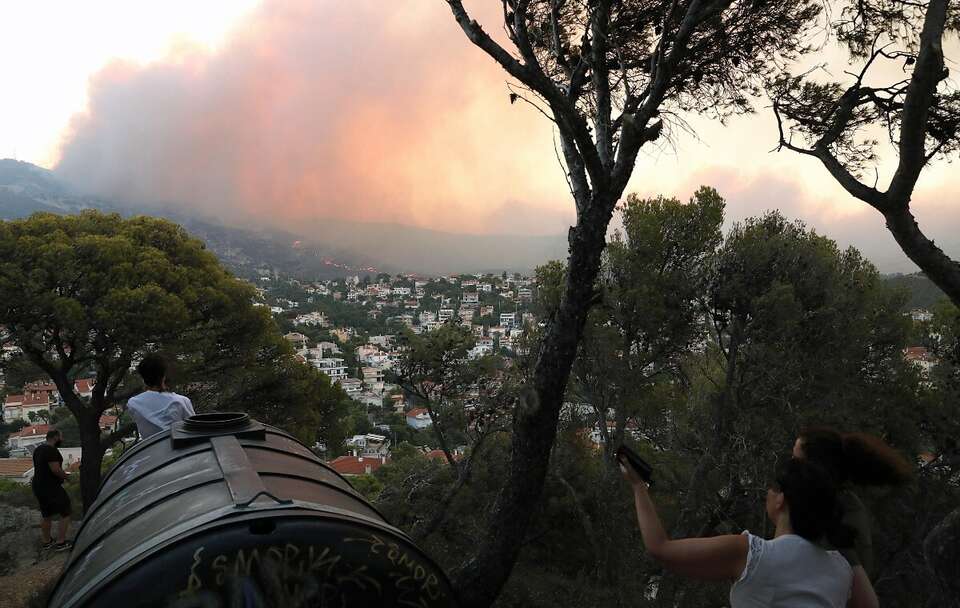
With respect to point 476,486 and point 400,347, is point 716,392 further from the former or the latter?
point 400,347

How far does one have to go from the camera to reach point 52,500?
7.72m

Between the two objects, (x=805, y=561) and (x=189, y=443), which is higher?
(x=805, y=561)

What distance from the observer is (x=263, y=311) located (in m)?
14.2

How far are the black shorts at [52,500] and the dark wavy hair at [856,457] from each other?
8870mm

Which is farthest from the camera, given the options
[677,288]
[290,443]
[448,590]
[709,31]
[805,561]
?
[677,288]

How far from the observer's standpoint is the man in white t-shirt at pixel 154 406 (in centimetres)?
407

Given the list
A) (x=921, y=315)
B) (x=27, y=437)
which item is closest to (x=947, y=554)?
(x=921, y=315)

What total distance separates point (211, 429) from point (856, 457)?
3403mm

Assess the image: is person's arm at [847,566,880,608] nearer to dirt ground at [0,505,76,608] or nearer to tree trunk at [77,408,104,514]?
dirt ground at [0,505,76,608]

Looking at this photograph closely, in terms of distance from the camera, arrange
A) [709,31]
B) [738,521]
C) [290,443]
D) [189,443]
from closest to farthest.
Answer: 1. [189,443]
2. [290,443]
3. [709,31]
4. [738,521]

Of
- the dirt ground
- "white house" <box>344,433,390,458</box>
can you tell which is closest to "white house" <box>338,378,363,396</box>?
"white house" <box>344,433,390,458</box>

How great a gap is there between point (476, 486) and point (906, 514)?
809 centimetres

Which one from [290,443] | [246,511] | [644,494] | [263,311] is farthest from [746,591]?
[263,311]

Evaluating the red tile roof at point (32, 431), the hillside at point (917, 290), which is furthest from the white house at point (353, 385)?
the hillside at point (917, 290)
